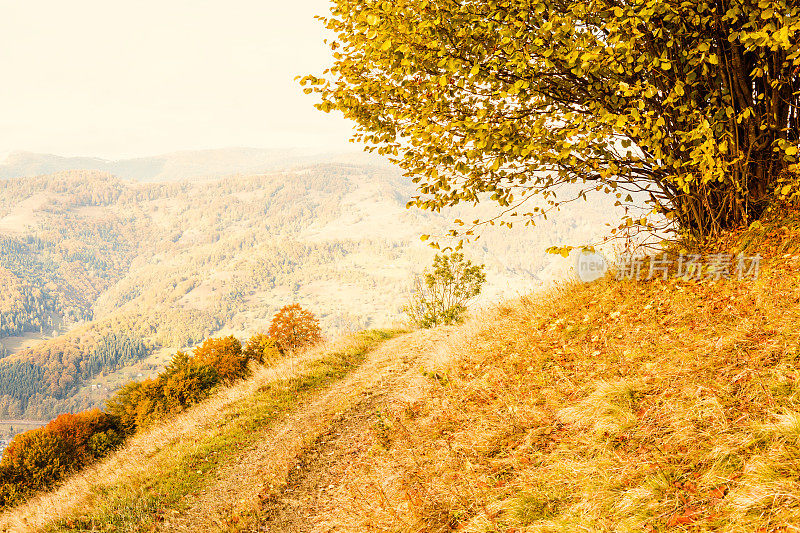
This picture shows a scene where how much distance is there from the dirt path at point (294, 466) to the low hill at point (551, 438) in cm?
4

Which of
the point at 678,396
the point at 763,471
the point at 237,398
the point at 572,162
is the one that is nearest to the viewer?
the point at 763,471

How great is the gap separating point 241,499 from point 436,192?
6.29m

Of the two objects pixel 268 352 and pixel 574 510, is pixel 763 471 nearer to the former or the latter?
pixel 574 510

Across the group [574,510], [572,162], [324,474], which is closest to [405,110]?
[572,162]

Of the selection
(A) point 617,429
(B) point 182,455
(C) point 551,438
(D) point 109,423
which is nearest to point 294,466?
(B) point 182,455

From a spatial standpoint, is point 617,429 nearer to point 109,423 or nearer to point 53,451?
point 53,451

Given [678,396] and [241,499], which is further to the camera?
[241,499]

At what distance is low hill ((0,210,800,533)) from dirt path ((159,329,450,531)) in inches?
1.6

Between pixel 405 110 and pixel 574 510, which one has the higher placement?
pixel 405 110

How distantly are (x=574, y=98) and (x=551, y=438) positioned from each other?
507cm

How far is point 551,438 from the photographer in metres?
5.32

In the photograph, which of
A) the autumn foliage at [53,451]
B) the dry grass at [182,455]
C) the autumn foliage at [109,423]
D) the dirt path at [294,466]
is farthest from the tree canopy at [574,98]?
the autumn foliage at [53,451]

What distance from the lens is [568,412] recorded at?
5.53 metres

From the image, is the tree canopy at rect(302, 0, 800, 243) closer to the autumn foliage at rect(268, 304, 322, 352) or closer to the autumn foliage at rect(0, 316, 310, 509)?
the autumn foliage at rect(0, 316, 310, 509)
